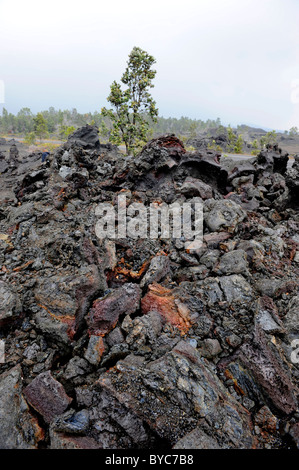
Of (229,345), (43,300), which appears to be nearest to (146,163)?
(43,300)

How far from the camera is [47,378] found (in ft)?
14.5

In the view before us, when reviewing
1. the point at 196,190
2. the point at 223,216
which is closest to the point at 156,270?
the point at 223,216

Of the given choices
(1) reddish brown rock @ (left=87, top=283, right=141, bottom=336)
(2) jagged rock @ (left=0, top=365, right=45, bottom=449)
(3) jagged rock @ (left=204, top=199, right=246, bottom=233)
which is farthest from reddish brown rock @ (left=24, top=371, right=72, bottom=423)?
(3) jagged rock @ (left=204, top=199, right=246, bottom=233)

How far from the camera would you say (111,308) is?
546 cm

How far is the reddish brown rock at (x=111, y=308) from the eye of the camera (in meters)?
5.33

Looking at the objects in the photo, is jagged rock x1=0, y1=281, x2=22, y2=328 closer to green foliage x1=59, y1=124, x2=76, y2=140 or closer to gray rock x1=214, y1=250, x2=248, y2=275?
gray rock x1=214, y1=250, x2=248, y2=275

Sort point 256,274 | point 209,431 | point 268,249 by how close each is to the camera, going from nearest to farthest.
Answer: point 209,431 < point 256,274 < point 268,249

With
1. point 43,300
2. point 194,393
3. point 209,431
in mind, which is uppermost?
point 43,300

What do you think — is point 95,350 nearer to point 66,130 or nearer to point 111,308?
point 111,308

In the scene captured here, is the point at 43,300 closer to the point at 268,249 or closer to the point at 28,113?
the point at 268,249

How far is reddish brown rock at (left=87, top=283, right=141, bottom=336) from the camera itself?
17.5 ft

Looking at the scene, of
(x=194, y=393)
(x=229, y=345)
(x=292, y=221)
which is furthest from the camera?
(x=292, y=221)

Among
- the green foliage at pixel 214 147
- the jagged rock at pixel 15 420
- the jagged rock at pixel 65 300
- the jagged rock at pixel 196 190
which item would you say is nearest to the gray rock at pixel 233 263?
the jagged rock at pixel 65 300
